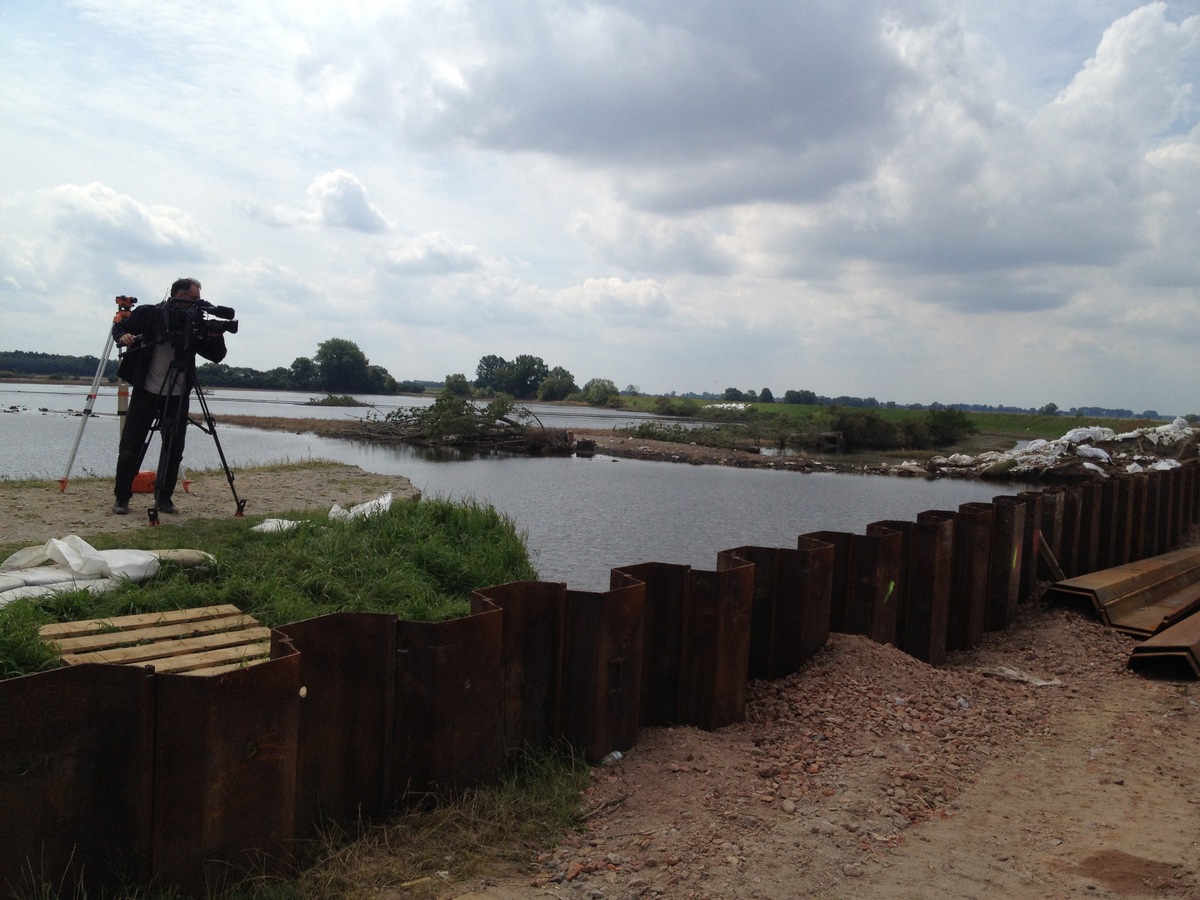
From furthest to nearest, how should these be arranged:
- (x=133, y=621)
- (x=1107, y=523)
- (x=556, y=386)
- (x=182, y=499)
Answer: (x=556, y=386) → (x=1107, y=523) → (x=182, y=499) → (x=133, y=621)

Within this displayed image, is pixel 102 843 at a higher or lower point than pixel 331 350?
lower

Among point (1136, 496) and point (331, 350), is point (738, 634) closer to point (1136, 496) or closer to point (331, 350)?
point (1136, 496)

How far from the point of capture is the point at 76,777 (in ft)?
12.3

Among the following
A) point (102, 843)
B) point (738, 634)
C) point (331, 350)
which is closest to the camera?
point (102, 843)

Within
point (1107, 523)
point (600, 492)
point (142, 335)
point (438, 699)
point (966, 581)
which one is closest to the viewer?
point (438, 699)

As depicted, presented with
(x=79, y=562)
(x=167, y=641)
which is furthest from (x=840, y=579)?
(x=79, y=562)

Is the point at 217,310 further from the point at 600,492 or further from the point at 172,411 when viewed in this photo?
the point at 600,492

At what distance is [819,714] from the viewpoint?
260 inches

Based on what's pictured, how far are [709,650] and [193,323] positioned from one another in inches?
246

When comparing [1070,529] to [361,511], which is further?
[1070,529]

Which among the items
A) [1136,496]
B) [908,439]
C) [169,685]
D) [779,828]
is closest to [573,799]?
[779,828]

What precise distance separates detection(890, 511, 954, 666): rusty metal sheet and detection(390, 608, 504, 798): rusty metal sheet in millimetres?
5301

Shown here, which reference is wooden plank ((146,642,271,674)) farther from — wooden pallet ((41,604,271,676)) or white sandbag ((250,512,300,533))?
white sandbag ((250,512,300,533))

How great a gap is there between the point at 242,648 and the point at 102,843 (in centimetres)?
141
